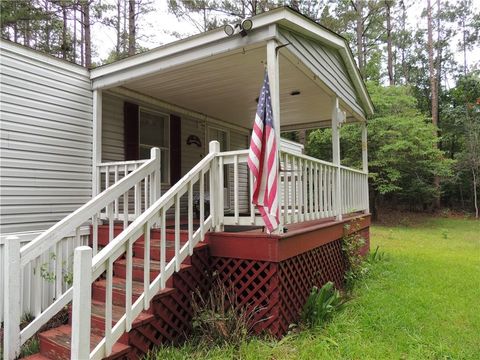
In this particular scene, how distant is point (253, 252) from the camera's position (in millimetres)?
3586

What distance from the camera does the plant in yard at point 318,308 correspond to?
152 inches

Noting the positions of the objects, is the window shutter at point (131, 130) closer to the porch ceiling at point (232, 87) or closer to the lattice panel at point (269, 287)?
the porch ceiling at point (232, 87)

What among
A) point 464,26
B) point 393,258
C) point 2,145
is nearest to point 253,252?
point 2,145

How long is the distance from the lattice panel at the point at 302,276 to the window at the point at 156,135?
3.28 metres

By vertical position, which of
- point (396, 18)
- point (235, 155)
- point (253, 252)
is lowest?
point (253, 252)

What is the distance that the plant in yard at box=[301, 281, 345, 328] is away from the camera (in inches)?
152

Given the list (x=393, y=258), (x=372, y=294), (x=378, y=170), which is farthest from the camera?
(x=378, y=170)

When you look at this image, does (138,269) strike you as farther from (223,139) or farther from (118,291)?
(223,139)

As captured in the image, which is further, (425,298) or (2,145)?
(425,298)

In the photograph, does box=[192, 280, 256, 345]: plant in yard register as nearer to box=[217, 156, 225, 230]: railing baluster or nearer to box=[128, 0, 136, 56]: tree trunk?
box=[217, 156, 225, 230]: railing baluster

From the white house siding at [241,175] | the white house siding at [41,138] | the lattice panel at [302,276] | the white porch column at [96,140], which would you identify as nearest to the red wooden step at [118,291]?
the lattice panel at [302,276]

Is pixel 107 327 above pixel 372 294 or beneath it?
above

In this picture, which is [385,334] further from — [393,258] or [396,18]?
[396,18]

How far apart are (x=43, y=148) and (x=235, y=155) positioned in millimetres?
2718
